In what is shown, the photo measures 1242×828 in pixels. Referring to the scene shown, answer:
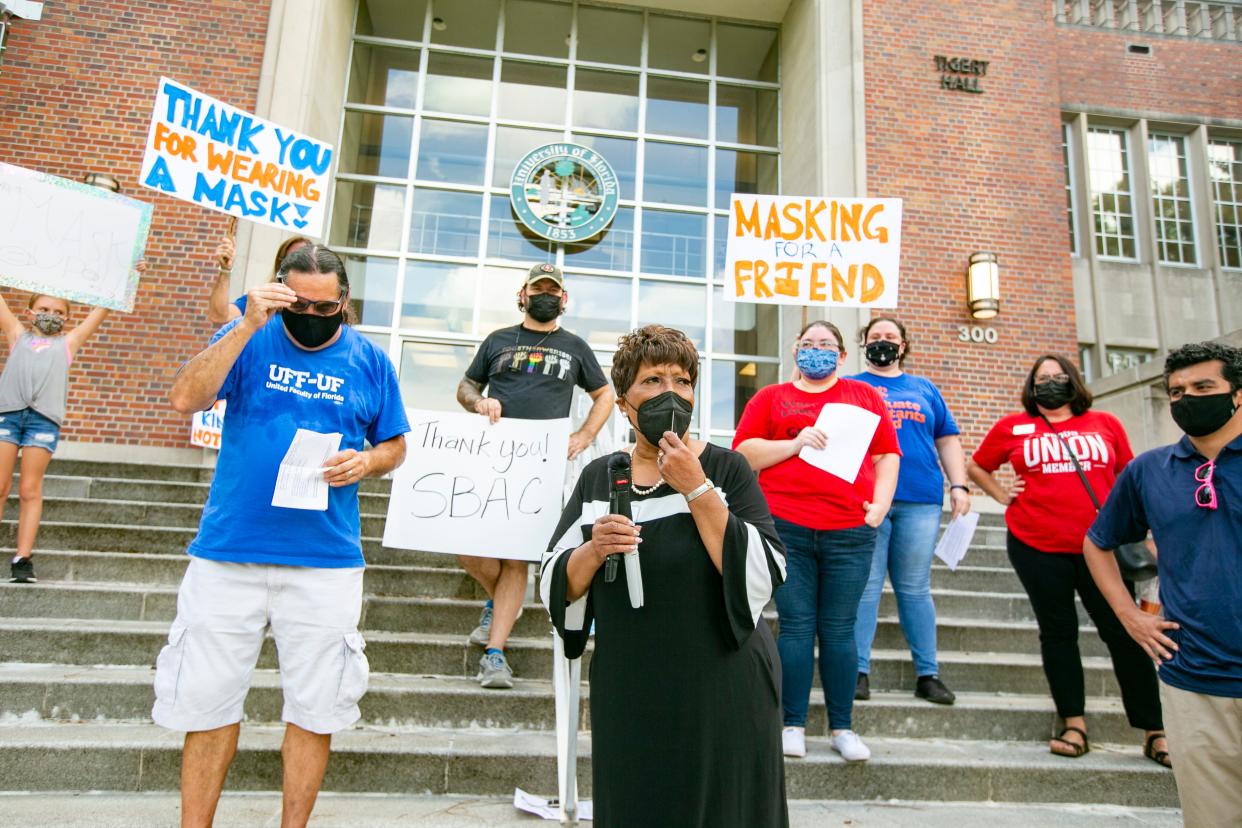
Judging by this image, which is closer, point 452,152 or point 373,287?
point 373,287

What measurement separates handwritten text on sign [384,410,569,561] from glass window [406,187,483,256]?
650 cm

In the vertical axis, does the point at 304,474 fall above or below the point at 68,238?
below

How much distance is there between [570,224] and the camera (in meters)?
10.2

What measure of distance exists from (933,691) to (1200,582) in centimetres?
194

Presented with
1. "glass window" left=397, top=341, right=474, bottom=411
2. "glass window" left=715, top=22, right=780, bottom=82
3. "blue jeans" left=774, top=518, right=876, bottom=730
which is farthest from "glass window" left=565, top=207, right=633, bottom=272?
"blue jeans" left=774, top=518, right=876, bottom=730

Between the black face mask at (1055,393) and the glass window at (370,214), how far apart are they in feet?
27.0

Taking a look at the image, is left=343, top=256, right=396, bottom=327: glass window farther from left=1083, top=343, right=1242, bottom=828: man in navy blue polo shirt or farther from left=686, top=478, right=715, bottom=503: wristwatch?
left=1083, top=343, right=1242, bottom=828: man in navy blue polo shirt

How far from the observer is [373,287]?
9.96m

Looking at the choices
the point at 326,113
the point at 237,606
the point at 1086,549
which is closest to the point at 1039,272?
the point at 1086,549

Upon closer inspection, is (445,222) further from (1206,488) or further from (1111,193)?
(1111,193)

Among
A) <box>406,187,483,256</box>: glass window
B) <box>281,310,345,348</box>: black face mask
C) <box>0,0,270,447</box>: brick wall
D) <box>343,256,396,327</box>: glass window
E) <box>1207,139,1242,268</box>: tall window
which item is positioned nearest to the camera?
<box>281,310,345,348</box>: black face mask

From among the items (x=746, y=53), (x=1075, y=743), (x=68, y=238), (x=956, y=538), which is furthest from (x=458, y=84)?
(x=1075, y=743)

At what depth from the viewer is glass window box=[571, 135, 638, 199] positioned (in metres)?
10.6

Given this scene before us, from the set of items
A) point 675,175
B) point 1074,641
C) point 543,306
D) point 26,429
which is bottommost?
point 1074,641
